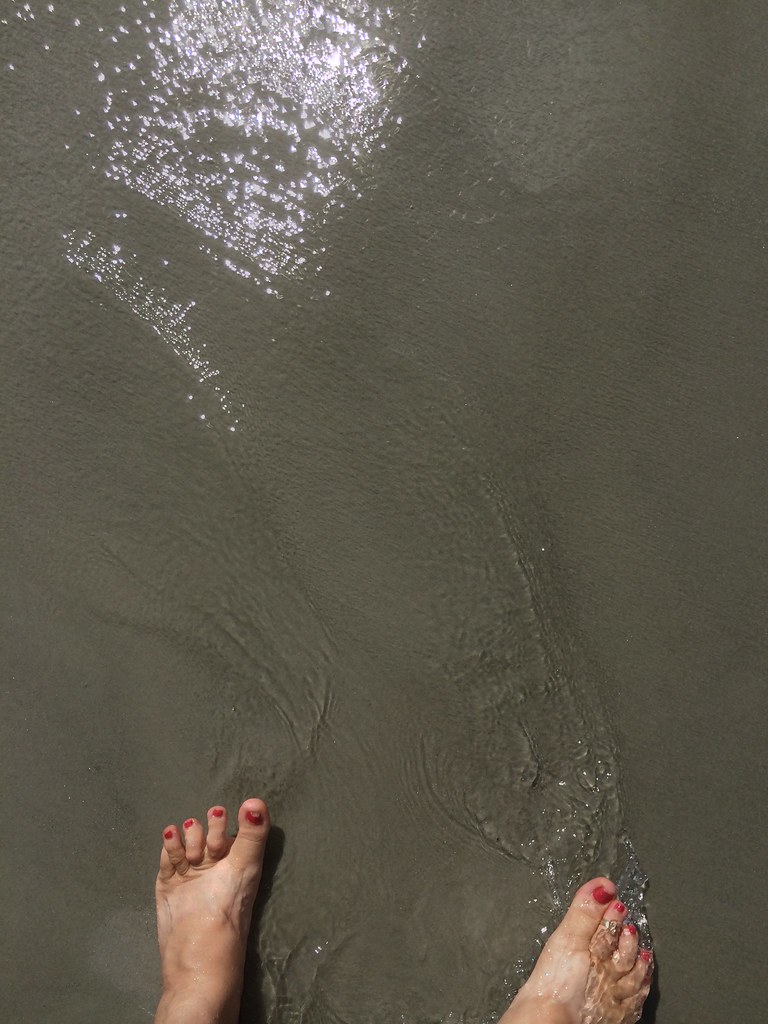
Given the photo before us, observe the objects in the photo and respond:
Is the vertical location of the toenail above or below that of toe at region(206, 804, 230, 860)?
below

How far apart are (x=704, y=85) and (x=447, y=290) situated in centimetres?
99

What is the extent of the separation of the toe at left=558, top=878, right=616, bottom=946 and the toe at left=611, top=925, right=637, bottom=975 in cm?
9

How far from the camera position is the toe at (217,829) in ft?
7.52

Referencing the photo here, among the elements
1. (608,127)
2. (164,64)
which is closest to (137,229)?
(164,64)

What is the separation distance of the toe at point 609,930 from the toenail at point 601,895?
Result: 0.02 m

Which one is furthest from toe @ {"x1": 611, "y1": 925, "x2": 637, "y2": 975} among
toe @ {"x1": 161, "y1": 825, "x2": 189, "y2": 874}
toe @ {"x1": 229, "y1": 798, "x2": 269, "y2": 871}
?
toe @ {"x1": 161, "y1": 825, "x2": 189, "y2": 874}

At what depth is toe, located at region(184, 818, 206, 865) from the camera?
2.29 meters

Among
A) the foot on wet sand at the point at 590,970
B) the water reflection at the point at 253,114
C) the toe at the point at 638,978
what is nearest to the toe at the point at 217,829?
the foot on wet sand at the point at 590,970

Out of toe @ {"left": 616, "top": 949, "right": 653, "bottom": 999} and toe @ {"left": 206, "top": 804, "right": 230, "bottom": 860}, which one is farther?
toe @ {"left": 206, "top": 804, "right": 230, "bottom": 860}

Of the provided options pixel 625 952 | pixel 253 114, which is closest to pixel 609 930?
pixel 625 952

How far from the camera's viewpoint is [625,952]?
2184mm

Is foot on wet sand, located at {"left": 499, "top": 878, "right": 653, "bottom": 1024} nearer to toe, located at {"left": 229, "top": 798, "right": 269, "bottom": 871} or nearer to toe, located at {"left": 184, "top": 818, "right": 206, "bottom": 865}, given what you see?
toe, located at {"left": 229, "top": 798, "right": 269, "bottom": 871}

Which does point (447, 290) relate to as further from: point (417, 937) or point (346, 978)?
point (346, 978)

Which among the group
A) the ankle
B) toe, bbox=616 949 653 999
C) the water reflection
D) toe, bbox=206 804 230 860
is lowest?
toe, bbox=616 949 653 999
